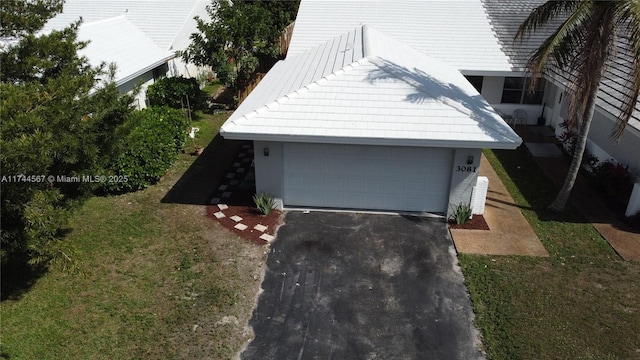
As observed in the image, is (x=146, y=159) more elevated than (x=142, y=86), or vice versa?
(x=142, y=86)

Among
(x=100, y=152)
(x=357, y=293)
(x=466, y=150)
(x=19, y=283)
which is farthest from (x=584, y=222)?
(x=19, y=283)

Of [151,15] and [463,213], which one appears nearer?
[463,213]

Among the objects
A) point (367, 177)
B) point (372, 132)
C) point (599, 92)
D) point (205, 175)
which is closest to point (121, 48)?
point (205, 175)

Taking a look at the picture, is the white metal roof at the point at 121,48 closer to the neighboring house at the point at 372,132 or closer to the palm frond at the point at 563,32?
the neighboring house at the point at 372,132

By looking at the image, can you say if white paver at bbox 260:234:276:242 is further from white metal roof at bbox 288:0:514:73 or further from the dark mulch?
white metal roof at bbox 288:0:514:73

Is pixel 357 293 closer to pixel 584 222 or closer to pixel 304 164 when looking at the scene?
pixel 304 164

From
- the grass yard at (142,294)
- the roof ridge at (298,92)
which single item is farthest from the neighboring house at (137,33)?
the roof ridge at (298,92)

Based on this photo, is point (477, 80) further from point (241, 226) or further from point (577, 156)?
point (241, 226)

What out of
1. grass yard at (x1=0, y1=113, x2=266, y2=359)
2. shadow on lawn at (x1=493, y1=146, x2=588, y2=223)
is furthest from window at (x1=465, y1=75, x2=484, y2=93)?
grass yard at (x1=0, y1=113, x2=266, y2=359)
